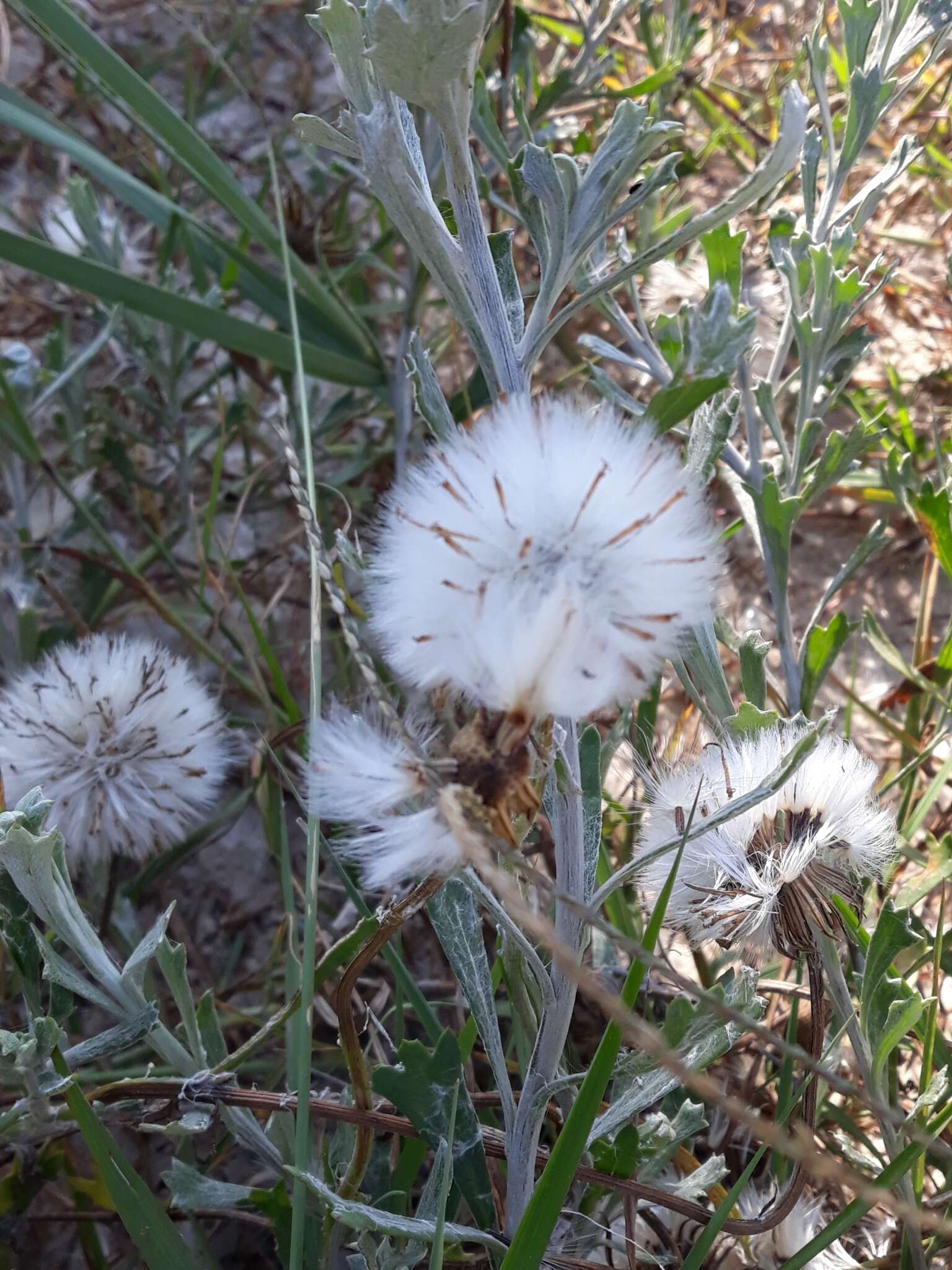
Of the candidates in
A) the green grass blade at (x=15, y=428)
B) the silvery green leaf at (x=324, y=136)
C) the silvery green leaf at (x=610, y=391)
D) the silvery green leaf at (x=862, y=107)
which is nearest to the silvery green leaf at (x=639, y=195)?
the silvery green leaf at (x=324, y=136)

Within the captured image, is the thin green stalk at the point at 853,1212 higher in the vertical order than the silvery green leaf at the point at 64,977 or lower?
higher

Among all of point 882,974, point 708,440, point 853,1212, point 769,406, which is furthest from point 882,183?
point 853,1212

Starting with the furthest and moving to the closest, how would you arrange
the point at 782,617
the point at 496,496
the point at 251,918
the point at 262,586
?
the point at 262,586, the point at 251,918, the point at 782,617, the point at 496,496

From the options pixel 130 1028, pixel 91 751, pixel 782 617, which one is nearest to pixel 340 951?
pixel 130 1028

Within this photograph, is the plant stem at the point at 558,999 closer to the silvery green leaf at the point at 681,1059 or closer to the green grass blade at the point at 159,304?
the silvery green leaf at the point at 681,1059

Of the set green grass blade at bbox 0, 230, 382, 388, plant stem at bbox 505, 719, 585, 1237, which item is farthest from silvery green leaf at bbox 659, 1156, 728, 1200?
green grass blade at bbox 0, 230, 382, 388

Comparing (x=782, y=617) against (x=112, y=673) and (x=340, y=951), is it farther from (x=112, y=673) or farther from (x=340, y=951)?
(x=112, y=673)
